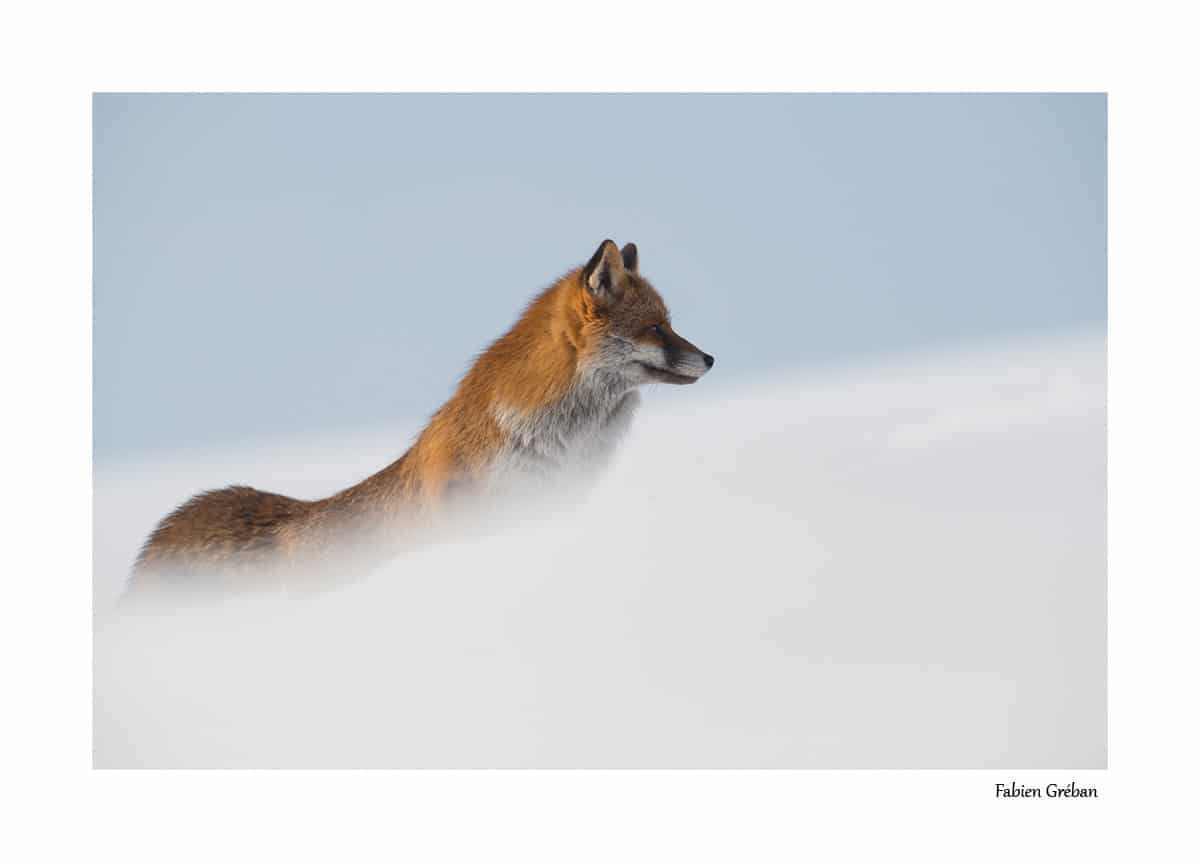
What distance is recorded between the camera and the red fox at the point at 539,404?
20.8 feet

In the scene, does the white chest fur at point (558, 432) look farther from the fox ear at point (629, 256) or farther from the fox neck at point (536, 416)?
the fox ear at point (629, 256)

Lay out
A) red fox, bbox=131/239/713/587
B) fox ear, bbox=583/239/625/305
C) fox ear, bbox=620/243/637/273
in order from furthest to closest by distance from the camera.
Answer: fox ear, bbox=620/243/637/273 → red fox, bbox=131/239/713/587 → fox ear, bbox=583/239/625/305

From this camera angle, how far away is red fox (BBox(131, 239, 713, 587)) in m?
6.33

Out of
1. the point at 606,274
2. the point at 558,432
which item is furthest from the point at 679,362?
the point at 558,432

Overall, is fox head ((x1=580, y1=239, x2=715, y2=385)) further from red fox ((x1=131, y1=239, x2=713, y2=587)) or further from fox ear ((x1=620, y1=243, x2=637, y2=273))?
fox ear ((x1=620, y1=243, x2=637, y2=273))

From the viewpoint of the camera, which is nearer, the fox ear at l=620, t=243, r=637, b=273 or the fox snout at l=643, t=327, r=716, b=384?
the fox snout at l=643, t=327, r=716, b=384

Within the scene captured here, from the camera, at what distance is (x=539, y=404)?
20.9ft

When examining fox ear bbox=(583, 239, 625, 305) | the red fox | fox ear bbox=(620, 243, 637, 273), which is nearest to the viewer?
fox ear bbox=(583, 239, 625, 305)

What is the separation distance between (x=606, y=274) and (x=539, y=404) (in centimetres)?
72

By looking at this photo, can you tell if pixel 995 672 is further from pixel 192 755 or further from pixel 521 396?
pixel 192 755
